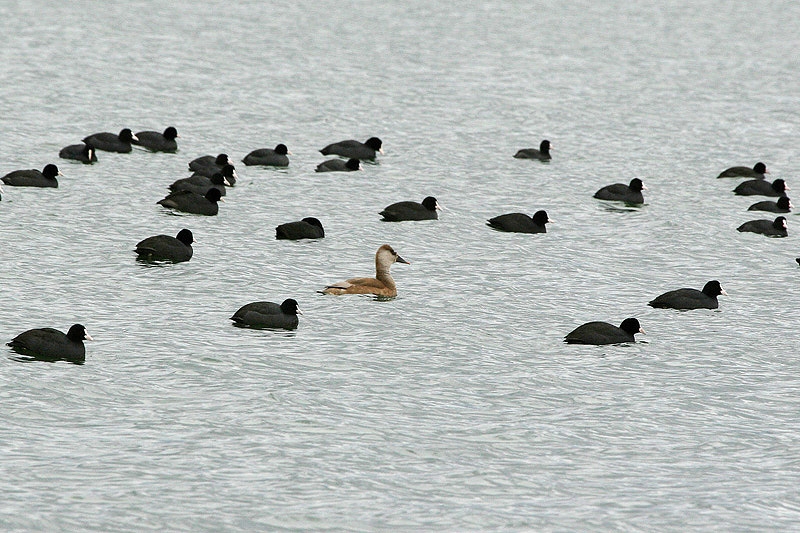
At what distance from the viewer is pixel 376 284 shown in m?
27.4

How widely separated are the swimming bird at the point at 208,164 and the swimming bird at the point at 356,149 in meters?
4.84

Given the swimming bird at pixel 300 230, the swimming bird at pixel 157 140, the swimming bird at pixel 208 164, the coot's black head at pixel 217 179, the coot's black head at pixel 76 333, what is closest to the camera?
the coot's black head at pixel 76 333

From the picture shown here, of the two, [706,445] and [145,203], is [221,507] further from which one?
[145,203]

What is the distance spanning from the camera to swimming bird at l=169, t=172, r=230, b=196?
119ft

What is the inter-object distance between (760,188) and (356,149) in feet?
42.9

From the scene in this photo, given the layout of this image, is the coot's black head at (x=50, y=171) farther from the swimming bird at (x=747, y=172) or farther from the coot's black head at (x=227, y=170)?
the swimming bird at (x=747, y=172)

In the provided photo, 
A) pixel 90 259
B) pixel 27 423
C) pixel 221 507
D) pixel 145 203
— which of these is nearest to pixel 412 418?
pixel 221 507

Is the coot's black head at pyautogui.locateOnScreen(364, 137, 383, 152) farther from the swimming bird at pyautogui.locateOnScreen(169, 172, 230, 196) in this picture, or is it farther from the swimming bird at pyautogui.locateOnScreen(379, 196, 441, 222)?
the swimming bird at pyautogui.locateOnScreen(379, 196, 441, 222)

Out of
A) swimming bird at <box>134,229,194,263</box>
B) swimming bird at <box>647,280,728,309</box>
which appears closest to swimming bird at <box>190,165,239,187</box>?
swimming bird at <box>134,229,194,263</box>

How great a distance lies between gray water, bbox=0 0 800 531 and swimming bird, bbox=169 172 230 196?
654mm

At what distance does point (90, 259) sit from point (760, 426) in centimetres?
1550

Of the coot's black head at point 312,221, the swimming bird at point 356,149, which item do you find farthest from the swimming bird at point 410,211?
the swimming bird at point 356,149

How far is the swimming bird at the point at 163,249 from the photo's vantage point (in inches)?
1146

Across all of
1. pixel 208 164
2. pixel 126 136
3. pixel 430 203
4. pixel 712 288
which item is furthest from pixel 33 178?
pixel 712 288
